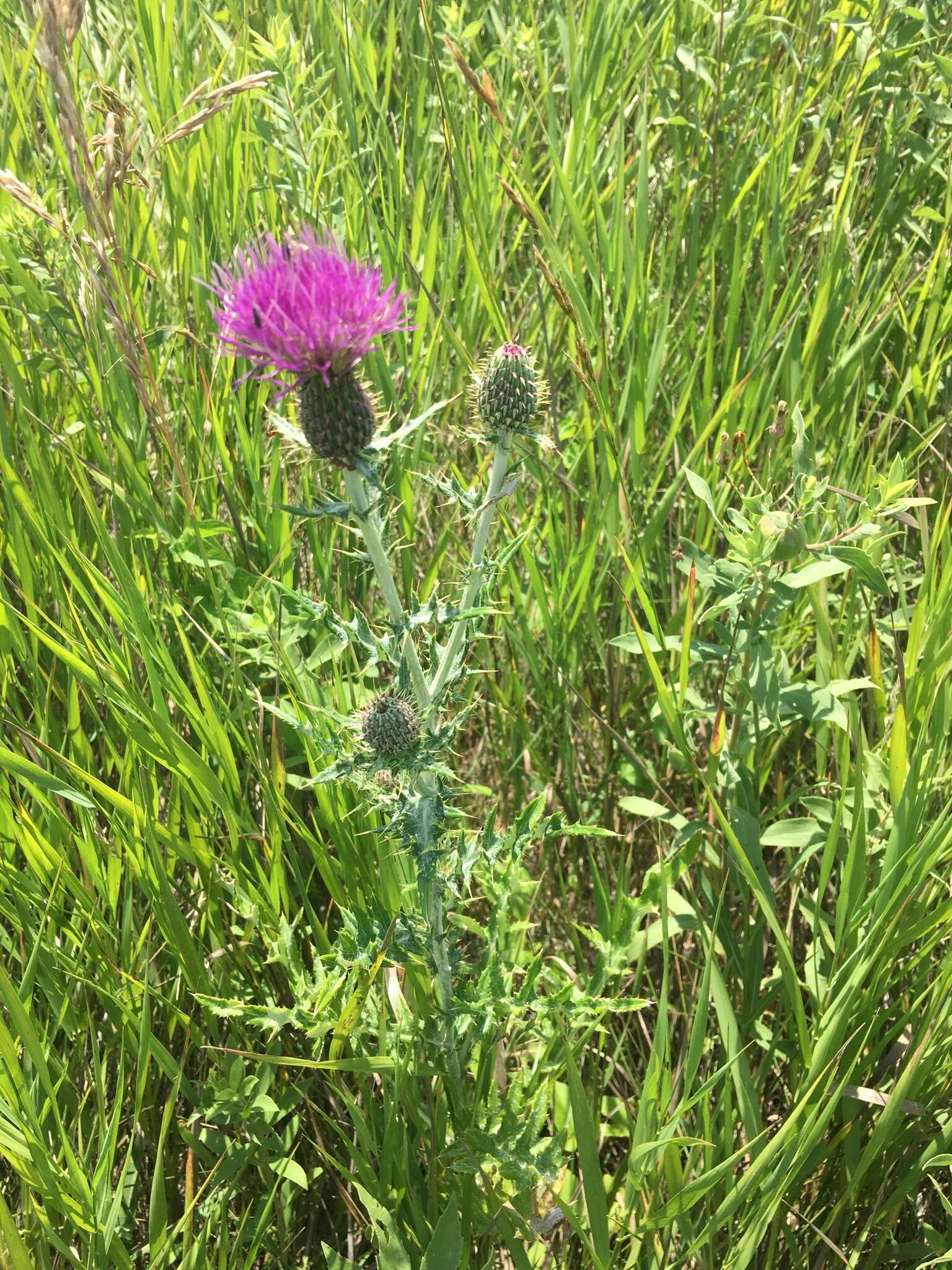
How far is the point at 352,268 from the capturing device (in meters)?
1.63

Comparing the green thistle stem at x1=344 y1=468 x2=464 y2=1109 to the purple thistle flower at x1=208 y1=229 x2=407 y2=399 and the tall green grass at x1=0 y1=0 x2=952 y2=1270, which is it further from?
the purple thistle flower at x1=208 y1=229 x2=407 y2=399

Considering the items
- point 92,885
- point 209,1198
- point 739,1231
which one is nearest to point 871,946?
point 739,1231

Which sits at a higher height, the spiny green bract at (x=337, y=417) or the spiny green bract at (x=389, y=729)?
the spiny green bract at (x=337, y=417)

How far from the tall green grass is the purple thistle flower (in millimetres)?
212

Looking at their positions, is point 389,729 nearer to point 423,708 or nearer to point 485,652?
point 423,708

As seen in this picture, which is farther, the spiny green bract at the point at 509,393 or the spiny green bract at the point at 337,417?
the spiny green bract at the point at 509,393

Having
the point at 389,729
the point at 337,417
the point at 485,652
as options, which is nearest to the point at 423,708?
the point at 389,729

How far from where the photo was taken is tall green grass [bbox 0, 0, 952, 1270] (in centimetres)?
156

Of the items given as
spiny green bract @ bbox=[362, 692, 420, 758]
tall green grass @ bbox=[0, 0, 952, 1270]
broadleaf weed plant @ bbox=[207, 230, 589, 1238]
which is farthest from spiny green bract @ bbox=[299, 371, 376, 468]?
spiny green bract @ bbox=[362, 692, 420, 758]

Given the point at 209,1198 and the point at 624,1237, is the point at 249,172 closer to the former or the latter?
the point at 209,1198

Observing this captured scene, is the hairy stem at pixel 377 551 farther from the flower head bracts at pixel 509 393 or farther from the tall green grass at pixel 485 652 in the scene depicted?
the flower head bracts at pixel 509 393

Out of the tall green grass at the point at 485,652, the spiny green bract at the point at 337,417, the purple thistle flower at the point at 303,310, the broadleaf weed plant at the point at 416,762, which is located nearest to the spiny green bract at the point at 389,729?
the broadleaf weed plant at the point at 416,762

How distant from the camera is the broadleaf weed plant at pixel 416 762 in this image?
1.51 metres

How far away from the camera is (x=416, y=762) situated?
5.04 ft
